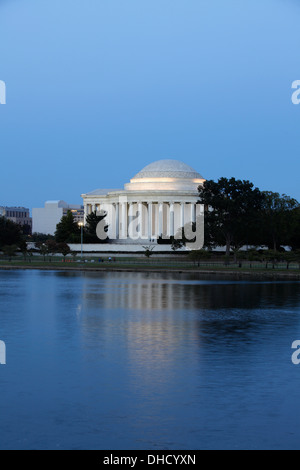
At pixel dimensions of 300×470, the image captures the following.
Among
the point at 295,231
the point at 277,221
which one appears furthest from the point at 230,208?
the point at 295,231

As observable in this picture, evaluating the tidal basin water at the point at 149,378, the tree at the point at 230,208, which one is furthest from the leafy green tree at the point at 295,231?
the tidal basin water at the point at 149,378

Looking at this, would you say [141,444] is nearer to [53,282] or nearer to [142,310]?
[142,310]

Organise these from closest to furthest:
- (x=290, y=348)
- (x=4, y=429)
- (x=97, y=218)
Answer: (x=4, y=429) < (x=290, y=348) < (x=97, y=218)

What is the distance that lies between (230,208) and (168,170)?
46.8 meters

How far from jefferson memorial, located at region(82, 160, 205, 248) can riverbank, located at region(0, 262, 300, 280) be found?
4316cm

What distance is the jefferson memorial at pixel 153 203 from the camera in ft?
414

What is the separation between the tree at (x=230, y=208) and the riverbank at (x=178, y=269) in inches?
431

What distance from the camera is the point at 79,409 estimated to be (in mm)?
15469

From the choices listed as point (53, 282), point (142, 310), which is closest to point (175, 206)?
point (53, 282)

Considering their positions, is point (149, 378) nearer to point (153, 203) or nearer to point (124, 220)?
point (153, 203)

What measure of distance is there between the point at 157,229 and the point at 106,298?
9401 cm

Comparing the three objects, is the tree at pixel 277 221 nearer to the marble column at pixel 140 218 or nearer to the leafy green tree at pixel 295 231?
the leafy green tree at pixel 295 231

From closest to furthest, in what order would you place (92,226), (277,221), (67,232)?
(277,221)
(67,232)
(92,226)

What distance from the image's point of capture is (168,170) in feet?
434
